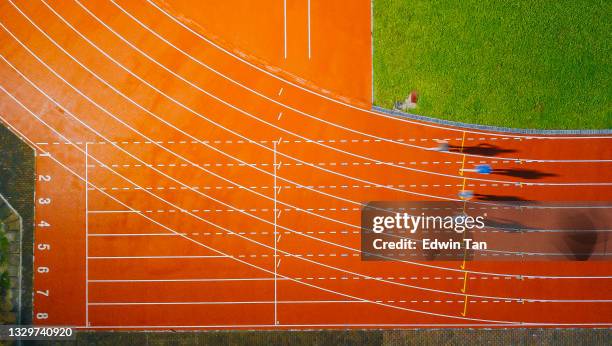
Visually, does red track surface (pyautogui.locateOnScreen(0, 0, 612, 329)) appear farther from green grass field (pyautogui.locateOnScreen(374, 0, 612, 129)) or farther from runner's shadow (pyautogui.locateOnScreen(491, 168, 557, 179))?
green grass field (pyautogui.locateOnScreen(374, 0, 612, 129))

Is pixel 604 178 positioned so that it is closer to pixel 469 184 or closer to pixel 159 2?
pixel 469 184

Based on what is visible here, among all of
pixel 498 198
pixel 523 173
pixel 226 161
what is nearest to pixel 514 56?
pixel 523 173

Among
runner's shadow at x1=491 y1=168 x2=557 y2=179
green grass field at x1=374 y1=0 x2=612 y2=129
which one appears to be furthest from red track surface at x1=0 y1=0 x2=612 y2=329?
green grass field at x1=374 y1=0 x2=612 y2=129

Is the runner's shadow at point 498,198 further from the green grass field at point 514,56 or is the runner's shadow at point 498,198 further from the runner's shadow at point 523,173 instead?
the green grass field at point 514,56

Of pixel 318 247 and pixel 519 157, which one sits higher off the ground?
pixel 519 157

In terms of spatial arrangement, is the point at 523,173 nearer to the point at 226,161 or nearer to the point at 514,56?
the point at 514,56

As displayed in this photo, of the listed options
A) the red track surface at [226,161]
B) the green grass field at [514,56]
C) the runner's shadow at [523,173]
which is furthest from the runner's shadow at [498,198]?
the green grass field at [514,56]

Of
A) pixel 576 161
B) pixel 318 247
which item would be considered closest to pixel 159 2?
pixel 318 247

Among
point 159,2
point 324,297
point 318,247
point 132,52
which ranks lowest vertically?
point 324,297
